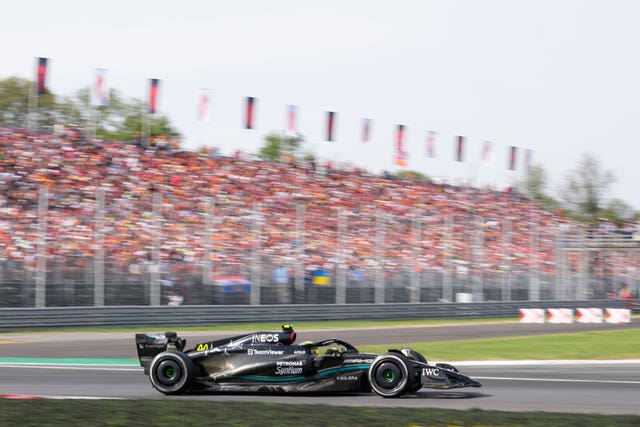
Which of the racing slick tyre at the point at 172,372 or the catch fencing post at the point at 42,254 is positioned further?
the catch fencing post at the point at 42,254

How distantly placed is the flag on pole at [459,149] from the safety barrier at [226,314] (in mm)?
17498

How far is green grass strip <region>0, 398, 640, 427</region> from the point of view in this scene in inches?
335

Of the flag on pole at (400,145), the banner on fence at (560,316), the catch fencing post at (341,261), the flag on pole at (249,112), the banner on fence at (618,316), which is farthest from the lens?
the flag on pole at (400,145)

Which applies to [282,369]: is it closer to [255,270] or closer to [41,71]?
[255,270]

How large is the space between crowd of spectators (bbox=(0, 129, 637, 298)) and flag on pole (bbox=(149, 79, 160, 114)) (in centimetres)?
496

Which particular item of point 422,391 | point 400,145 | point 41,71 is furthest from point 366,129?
point 422,391

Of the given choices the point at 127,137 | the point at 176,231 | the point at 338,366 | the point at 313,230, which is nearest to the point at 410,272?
the point at 313,230

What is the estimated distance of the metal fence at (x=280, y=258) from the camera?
2314cm

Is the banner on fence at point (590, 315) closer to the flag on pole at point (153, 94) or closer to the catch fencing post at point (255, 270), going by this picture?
the catch fencing post at point (255, 270)

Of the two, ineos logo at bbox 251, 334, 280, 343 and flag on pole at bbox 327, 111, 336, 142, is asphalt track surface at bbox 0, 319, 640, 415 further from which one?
flag on pole at bbox 327, 111, 336, 142

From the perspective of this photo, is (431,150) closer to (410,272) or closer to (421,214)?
(421,214)

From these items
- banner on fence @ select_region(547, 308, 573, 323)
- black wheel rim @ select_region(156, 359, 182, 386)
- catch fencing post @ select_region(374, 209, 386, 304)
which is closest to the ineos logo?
black wheel rim @ select_region(156, 359, 182, 386)

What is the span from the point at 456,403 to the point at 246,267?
15.8 metres

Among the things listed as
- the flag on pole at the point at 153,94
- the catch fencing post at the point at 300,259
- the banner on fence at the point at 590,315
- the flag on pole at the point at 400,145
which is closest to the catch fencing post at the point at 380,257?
the catch fencing post at the point at 300,259
